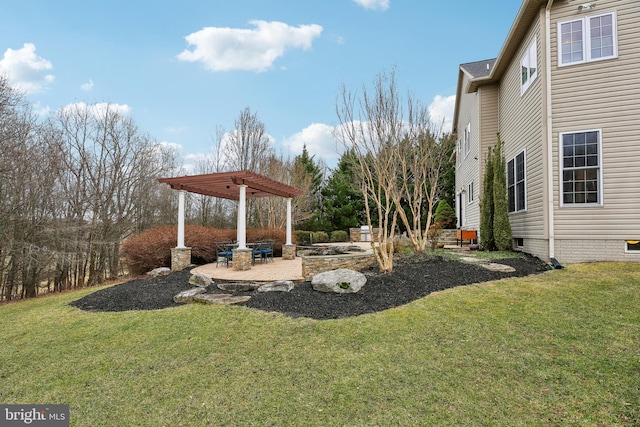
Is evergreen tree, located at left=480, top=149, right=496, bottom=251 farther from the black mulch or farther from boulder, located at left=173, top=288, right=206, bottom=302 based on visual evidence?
boulder, located at left=173, top=288, right=206, bottom=302

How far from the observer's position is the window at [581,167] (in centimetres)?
750

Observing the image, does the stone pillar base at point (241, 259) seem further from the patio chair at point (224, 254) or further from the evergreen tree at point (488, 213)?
the evergreen tree at point (488, 213)

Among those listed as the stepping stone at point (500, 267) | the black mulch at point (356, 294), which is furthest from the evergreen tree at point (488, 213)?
the stepping stone at point (500, 267)

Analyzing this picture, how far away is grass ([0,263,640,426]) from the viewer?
2730 mm

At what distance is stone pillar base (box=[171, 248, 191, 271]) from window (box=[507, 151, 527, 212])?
10.7 metres

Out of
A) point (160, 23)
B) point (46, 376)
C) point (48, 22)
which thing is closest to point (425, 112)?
point (160, 23)

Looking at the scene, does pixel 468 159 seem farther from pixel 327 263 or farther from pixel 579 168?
pixel 327 263

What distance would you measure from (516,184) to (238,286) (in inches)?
346

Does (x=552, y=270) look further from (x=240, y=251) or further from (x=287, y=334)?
(x=240, y=251)

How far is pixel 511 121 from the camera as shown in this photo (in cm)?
1061

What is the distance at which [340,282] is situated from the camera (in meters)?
6.45

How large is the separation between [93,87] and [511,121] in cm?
1778

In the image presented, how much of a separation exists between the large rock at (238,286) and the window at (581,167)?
24.9 ft

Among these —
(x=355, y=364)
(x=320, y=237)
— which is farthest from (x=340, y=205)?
(x=355, y=364)
